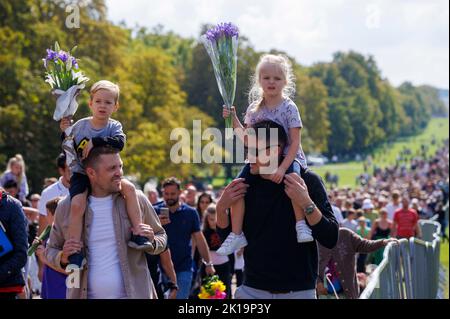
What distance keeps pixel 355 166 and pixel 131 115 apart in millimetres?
100328

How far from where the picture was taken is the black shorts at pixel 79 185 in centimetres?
648

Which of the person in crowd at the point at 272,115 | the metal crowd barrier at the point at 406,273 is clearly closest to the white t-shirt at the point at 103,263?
the person in crowd at the point at 272,115

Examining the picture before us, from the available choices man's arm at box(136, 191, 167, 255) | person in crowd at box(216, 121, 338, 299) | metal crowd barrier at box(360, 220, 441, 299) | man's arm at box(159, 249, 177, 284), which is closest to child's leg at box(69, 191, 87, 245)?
man's arm at box(136, 191, 167, 255)

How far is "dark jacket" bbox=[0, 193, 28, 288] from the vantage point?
7707 mm

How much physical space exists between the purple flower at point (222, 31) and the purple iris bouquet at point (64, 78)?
1027 mm

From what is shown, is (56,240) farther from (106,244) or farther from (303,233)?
(303,233)

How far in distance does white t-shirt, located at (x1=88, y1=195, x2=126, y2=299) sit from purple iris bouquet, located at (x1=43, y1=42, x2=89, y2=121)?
981mm

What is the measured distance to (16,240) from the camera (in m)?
7.75

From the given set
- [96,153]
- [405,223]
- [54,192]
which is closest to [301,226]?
[96,153]

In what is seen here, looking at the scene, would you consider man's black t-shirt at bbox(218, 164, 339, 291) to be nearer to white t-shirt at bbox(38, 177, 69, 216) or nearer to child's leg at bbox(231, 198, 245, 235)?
child's leg at bbox(231, 198, 245, 235)

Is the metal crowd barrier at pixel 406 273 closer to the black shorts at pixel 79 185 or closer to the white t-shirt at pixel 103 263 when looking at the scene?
the white t-shirt at pixel 103 263

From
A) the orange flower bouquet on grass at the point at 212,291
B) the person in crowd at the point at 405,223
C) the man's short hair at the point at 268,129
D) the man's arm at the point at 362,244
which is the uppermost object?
the man's short hair at the point at 268,129

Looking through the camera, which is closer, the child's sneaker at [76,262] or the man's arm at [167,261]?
the child's sneaker at [76,262]

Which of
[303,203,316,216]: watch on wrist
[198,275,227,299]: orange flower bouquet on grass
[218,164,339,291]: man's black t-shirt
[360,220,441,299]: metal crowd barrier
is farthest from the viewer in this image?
[360,220,441,299]: metal crowd barrier
